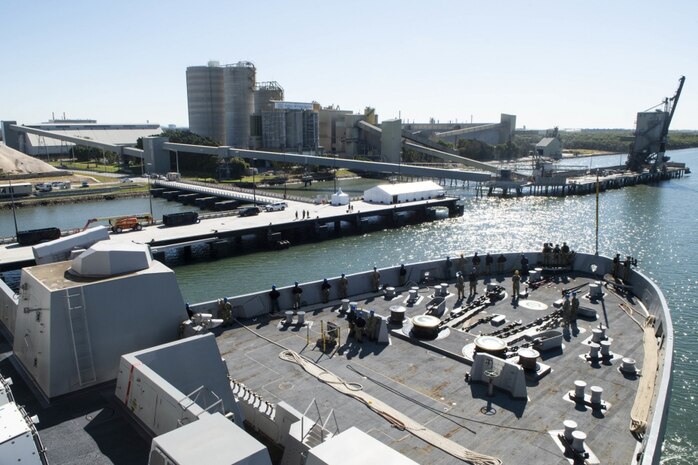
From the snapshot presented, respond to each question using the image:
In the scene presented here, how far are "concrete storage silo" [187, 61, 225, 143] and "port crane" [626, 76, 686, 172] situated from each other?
129798 millimetres

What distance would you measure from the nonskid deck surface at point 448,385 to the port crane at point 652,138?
5221 inches

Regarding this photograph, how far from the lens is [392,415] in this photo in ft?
43.8

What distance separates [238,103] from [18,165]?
67.0 meters

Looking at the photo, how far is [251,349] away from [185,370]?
5689mm

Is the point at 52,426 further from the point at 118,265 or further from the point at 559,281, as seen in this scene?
the point at 559,281

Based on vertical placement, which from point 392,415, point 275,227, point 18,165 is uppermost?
point 392,415

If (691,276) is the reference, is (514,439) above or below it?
above

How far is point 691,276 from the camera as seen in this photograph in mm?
45625

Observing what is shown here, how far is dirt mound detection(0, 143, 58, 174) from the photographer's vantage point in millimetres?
118438

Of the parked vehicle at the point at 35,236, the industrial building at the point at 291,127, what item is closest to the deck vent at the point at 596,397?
the parked vehicle at the point at 35,236

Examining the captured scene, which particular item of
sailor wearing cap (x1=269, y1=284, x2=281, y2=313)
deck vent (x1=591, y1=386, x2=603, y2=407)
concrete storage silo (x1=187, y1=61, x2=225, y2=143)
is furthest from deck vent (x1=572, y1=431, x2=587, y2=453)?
concrete storage silo (x1=187, y1=61, x2=225, y2=143)

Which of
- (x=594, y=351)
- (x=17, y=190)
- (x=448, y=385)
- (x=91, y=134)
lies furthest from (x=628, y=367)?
(x=91, y=134)

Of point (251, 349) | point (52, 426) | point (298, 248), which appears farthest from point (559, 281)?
point (298, 248)

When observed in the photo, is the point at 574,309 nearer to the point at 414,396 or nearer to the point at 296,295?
the point at 414,396
